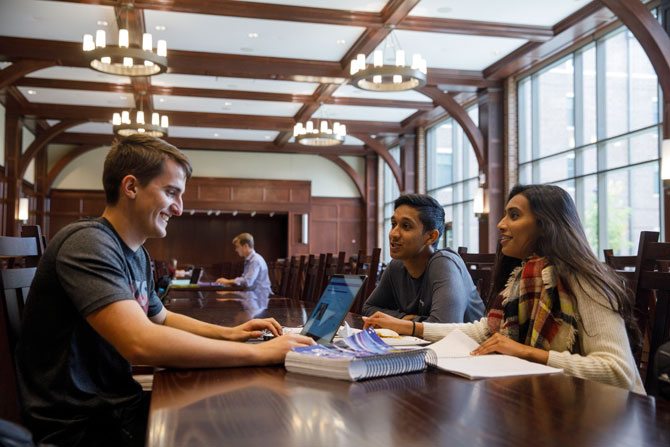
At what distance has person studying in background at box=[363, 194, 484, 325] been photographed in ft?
7.93

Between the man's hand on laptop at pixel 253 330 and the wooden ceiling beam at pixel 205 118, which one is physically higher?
the wooden ceiling beam at pixel 205 118

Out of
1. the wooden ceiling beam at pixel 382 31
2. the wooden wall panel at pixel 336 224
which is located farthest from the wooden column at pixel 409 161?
the wooden ceiling beam at pixel 382 31

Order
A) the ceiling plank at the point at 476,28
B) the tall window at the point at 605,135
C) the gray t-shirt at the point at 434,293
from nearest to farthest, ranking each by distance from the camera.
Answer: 1. the gray t-shirt at the point at 434,293
2. the tall window at the point at 605,135
3. the ceiling plank at the point at 476,28

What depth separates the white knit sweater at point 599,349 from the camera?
4.63 feet

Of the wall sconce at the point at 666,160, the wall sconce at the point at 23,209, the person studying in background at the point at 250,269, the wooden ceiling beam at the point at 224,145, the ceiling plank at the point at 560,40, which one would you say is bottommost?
the person studying in background at the point at 250,269

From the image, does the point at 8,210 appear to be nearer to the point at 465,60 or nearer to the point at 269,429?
the point at 465,60

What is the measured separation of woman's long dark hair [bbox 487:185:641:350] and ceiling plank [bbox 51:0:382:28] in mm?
6869

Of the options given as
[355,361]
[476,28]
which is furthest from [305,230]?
[355,361]

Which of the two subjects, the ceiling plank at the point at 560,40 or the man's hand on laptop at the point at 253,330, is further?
the ceiling plank at the point at 560,40

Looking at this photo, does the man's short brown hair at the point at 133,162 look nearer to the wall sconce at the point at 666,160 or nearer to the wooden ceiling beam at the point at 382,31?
the wall sconce at the point at 666,160

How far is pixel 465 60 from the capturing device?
10375 mm

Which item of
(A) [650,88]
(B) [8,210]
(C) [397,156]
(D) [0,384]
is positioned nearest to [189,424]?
(D) [0,384]

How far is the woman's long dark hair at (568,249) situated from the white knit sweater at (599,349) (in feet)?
0.08

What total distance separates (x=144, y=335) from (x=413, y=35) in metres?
8.46
